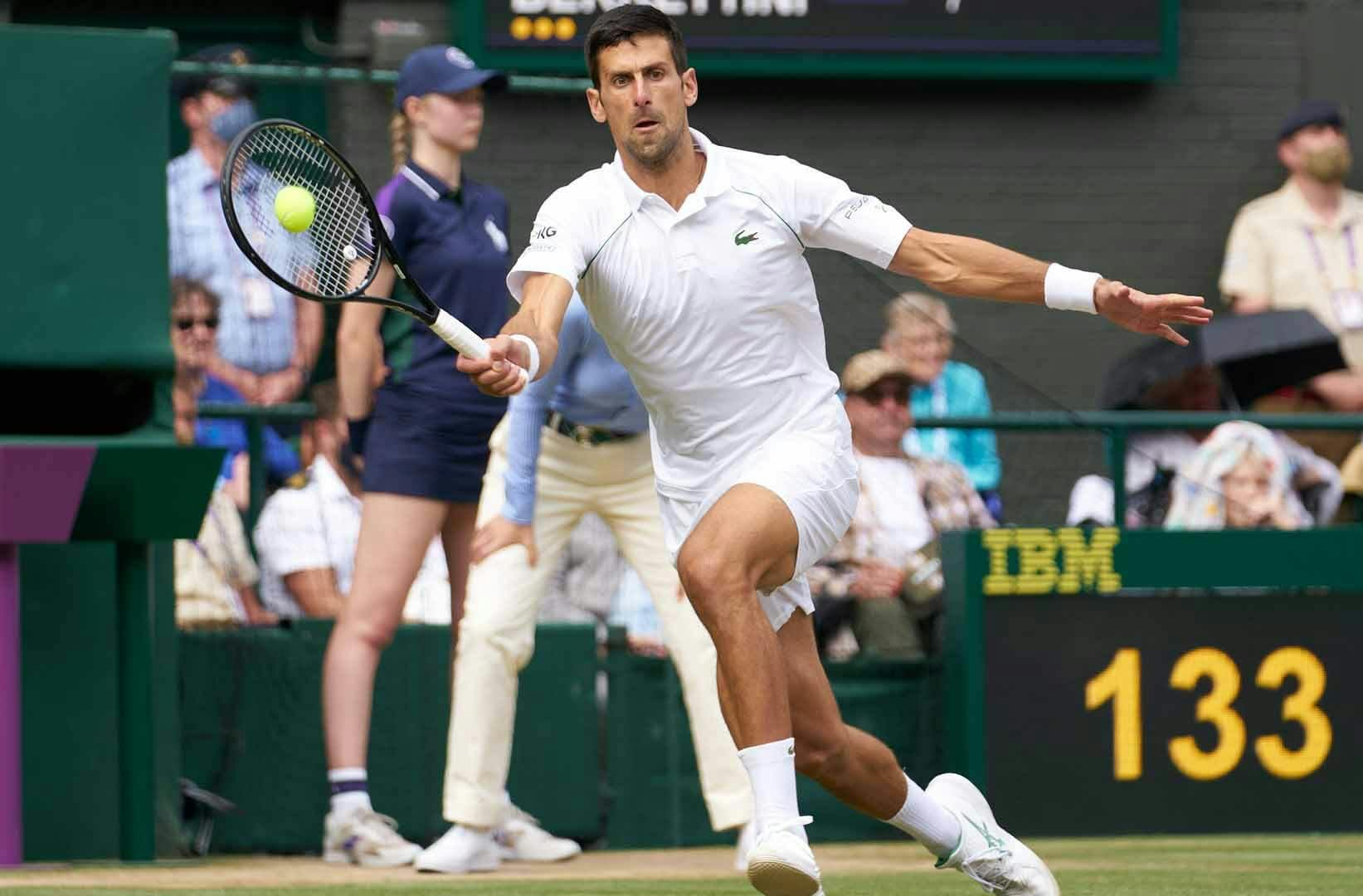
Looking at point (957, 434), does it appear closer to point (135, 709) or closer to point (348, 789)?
point (348, 789)

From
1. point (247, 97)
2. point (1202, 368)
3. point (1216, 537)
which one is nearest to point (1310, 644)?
point (1216, 537)

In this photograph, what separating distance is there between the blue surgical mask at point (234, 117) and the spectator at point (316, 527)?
0.88 meters

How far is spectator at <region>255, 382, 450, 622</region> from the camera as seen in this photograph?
776 centimetres

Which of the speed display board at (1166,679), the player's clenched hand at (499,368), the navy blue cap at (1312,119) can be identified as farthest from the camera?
the navy blue cap at (1312,119)

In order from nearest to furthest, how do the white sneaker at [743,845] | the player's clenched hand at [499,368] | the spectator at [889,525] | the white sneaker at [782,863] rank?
the player's clenched hand at [499,368] < the white sneaker at [782,863] < the white sneaker at [743,845] < the spectator at [889,525]

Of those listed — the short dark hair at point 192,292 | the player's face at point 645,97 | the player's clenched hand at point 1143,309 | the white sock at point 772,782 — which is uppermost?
the player's face at point 645,97

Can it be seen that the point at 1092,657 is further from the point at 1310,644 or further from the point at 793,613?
the point at 793,613

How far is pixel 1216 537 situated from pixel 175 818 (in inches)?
138

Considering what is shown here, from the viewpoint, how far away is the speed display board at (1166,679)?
8.00 metres

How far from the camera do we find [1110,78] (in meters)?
11.4

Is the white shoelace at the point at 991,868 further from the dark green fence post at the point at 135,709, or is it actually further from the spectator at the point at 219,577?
the spectator at the point at 219,577

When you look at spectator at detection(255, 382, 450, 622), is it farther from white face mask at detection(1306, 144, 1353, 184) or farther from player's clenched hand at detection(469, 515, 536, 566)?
white face mask at detection(1306, 144, 1353, 184)

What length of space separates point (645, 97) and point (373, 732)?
311 centimetres

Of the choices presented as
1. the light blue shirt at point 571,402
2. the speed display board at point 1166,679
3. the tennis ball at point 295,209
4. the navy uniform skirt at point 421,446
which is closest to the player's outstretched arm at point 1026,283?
the tennis ball at point 295,209
